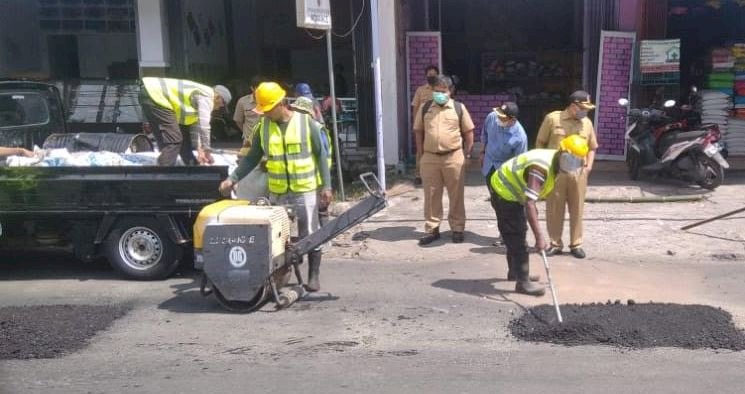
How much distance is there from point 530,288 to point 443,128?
2318 mm

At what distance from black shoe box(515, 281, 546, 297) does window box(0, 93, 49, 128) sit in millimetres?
5791

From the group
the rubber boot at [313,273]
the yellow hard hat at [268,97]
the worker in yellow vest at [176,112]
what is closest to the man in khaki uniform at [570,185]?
the rubber boot at [313,273]

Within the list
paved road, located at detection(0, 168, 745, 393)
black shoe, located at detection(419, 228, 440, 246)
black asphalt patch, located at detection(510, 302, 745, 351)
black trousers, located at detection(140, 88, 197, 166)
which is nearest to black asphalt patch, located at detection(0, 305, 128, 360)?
paved road, located at detection(0, 168, 745, 393)

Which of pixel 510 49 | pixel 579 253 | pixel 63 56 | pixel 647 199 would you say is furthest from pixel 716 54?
pixel 63 56

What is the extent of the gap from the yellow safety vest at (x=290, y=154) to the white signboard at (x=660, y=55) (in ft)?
21.6

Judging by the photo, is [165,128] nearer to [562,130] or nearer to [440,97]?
[440,97]

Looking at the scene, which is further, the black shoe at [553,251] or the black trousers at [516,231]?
the black shoe at [553,251]

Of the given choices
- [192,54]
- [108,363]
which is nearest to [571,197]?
[108,363]

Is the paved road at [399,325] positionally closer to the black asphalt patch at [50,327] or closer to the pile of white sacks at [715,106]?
the black asphalt patch at [50,327]

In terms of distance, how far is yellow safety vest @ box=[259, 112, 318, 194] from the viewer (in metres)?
6.96

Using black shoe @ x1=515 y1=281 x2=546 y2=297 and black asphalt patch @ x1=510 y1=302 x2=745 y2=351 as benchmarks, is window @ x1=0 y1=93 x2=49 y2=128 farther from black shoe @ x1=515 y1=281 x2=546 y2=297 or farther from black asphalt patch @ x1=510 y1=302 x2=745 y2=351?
black asphalt patch @ x1=510 y1=302 x2=745 y2=351

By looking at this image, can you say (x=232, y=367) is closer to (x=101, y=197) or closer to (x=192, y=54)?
(x=101, y=197)

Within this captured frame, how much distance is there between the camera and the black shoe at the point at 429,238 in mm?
9008

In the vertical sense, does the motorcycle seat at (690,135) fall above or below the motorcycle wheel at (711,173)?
above
